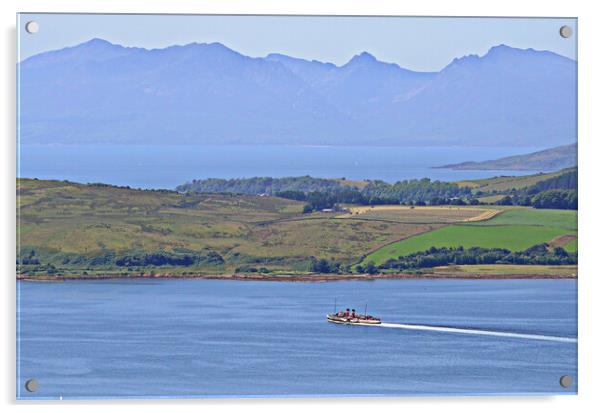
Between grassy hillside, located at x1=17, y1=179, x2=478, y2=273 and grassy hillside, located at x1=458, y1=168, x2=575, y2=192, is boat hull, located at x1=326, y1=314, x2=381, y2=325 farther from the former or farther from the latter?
grassy hillside, located at x1=458, y1=168, x2=575, y2=192

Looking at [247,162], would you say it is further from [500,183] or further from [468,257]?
[500,183]

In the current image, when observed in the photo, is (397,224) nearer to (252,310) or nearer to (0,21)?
(252,310)

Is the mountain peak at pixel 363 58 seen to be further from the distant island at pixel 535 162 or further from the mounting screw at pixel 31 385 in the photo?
the mounting screw at pixel 31 385

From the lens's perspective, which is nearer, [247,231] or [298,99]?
[247,231]

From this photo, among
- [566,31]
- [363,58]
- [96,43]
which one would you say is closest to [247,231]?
[363,58]

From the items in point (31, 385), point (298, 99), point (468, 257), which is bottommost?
point (31, 385)

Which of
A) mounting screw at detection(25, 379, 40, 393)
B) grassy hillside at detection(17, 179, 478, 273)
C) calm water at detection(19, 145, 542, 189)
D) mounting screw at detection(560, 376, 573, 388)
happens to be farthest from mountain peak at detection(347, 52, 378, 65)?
mounting screw at detection(25, 379, 40, 393)
